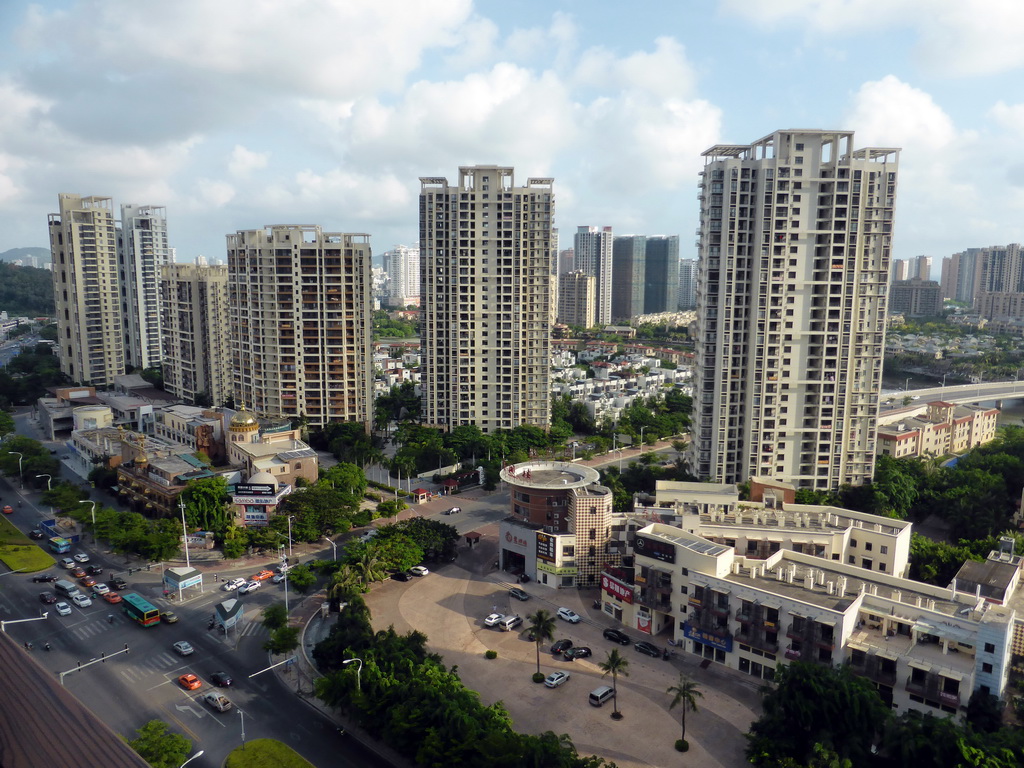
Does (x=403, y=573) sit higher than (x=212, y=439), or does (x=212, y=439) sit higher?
(x=212, y=439)

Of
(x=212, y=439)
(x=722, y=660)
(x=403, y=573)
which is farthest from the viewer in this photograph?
(x=212, y=439)

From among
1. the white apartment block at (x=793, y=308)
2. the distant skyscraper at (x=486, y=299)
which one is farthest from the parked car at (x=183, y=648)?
the distant skyscraper at (x=486, y=299)

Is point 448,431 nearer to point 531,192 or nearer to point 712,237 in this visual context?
point 531,192

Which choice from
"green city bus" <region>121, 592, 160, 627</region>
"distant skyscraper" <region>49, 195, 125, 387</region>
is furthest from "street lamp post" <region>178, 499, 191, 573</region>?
"distant skyscraper" <region>49, 195, 125, 387</region>

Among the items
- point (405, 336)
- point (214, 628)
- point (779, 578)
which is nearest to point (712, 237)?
point (779, 578)

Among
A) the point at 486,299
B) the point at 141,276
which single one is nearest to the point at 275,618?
the point at 486,299

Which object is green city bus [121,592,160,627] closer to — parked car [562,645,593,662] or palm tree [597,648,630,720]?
parked car [562,645,593,662]

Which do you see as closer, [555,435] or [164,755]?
[164,755]

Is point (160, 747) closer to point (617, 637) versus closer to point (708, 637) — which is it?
point (617, 637)
